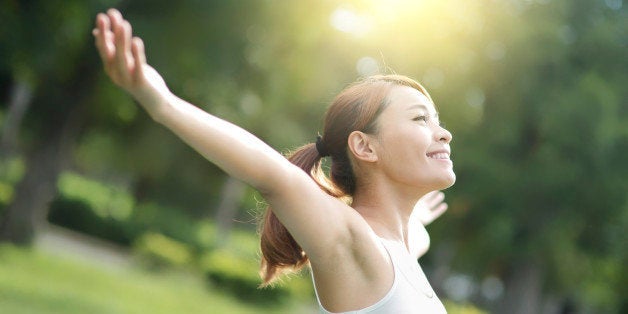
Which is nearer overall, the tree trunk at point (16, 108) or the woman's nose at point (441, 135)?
the woman's nose at point (441, 135)

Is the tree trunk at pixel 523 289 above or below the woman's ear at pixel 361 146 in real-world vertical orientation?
below

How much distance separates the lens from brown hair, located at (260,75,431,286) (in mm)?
2885

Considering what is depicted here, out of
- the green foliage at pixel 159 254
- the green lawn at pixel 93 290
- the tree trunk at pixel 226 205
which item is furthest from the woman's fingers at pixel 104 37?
the tree trunk at pixel 226 205

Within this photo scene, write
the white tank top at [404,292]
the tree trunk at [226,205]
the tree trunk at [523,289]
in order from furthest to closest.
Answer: the tree trunk at [226,205], the tree trunk at [523,289], the white tank top at [404,292]

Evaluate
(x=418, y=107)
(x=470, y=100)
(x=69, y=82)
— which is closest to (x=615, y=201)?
(x=470, y=100)

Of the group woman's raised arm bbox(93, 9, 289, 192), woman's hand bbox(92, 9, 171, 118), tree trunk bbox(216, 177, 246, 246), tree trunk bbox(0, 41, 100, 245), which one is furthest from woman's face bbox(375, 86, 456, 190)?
tree trunk bbox(216, 177, 246, 246)

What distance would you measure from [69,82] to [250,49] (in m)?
3.39

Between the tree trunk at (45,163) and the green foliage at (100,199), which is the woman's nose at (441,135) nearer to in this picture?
the tree trunk at (45,163)

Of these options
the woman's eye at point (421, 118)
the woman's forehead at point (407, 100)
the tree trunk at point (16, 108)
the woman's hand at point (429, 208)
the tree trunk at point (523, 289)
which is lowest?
the tree trunk at point (523, 289)

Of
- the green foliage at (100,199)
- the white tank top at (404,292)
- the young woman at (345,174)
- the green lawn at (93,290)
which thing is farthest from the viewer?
the green foliage at (100,199)

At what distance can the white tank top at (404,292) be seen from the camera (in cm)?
256

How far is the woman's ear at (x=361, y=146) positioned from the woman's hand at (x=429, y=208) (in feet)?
3.73

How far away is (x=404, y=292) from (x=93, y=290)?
41.5 ft

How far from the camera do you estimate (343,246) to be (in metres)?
2.54
